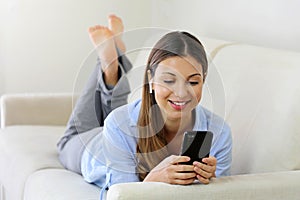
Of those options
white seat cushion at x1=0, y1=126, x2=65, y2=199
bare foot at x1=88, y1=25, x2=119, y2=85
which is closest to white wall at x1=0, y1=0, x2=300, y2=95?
white seat cushion at x1=0, y1=126, x2=65, y2=199

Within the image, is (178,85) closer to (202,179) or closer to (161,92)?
(161,92)

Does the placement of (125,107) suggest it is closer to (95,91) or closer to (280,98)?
(280,98)

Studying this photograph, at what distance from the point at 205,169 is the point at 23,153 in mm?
1089

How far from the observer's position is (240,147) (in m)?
1.64

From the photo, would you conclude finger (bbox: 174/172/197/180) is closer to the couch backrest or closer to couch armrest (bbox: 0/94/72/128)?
the couch backrest

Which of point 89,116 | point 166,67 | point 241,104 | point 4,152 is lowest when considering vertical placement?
point 4,152

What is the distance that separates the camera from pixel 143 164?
4.67 ft

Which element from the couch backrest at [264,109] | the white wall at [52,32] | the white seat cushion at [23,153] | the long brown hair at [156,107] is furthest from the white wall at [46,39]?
the long brown hair at [156,107]

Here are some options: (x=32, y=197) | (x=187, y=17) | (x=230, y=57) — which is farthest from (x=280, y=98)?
(x=187, y=17)

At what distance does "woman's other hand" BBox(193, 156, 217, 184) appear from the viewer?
129 cm

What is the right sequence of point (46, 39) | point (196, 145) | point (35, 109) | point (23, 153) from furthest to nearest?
point (46, 39) < point (35, 109) < point (23, 153) < point (196, 145)

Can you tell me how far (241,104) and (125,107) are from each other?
0.40 m

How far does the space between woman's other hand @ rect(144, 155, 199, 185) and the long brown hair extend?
0.07 m

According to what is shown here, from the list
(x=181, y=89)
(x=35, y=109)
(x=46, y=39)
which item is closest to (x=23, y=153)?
(x=35, y=109)
